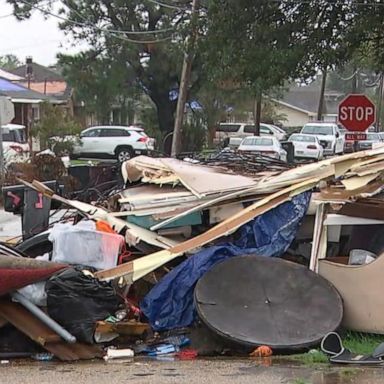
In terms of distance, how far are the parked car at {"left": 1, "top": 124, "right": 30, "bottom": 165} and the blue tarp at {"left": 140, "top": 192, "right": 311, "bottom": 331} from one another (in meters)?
15.3

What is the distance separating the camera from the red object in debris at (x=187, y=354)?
725 centimetres

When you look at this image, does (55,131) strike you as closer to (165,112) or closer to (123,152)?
(123,152)

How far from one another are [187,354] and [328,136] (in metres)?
35.9

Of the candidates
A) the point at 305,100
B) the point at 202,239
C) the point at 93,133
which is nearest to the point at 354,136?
the point at 202,239

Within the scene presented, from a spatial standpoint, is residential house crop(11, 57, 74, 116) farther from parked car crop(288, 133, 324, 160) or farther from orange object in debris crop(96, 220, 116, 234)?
orange object in debris crop(96, 220, 116, 234)

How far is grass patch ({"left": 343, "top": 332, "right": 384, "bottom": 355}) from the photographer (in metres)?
7.16

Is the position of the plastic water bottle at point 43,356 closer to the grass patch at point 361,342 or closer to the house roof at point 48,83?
the grass patch at point 361,342

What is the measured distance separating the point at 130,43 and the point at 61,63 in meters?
3.49

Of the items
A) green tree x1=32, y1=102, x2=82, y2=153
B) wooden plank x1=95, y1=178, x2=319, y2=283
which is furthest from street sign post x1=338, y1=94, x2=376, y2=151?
green tree x1=32, y1=102, x2=82, y2=153

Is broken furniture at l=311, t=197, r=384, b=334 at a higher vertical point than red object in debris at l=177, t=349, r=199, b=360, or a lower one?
higher

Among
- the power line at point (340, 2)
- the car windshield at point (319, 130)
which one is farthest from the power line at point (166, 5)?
the power line at point (340, 2)

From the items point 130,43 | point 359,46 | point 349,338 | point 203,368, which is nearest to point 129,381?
point 203,368

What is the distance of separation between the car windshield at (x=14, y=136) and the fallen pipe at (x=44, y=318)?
23.1 m

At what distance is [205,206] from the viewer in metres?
8.65
